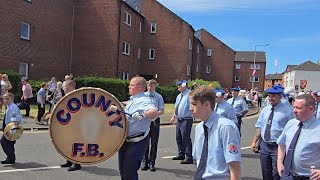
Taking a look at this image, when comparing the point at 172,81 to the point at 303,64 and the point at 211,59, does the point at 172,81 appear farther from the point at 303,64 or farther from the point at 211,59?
the point at 303,64

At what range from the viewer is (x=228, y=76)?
201 ft

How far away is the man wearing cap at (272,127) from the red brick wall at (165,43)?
1373 inches

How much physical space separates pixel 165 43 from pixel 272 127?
35.3 m

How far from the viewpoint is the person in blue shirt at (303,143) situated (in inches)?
163

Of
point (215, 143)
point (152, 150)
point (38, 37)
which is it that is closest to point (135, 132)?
point (215, 143)

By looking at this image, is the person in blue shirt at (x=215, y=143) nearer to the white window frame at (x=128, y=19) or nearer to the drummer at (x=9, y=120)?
the drummer at (x=9, y=120)

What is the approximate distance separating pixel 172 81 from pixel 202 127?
123ft

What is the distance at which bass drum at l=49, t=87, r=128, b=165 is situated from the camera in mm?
4574

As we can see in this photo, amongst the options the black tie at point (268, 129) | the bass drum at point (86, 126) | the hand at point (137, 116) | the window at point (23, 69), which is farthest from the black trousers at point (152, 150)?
the window at point (23, 69)

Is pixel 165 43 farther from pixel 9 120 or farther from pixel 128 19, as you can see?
pixel 9 120

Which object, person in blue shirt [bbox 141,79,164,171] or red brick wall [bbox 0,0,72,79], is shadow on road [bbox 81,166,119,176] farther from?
red brick wall [bbox 0,0,72,79]

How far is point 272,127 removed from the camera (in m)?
5.98

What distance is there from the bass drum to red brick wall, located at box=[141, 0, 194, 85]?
118ft

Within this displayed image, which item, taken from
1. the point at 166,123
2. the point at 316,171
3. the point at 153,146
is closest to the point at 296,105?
the point at 316,171
